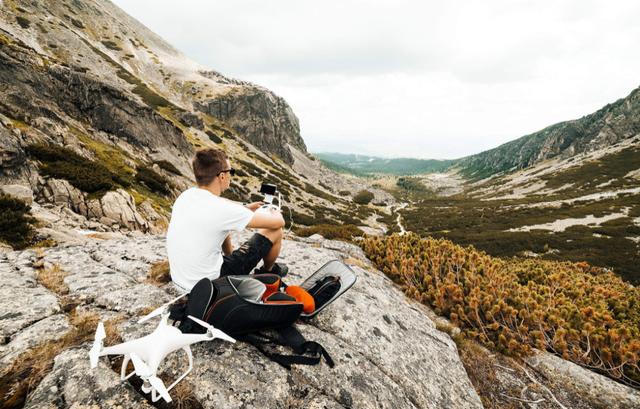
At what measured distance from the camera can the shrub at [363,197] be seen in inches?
3113

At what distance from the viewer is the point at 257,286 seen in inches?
145

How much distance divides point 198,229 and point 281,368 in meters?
1.97

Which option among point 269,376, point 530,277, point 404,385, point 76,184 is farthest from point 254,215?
point 76,184

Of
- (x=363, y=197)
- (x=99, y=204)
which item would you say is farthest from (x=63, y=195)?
(x=363, y=197)

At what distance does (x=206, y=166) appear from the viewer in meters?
3.85

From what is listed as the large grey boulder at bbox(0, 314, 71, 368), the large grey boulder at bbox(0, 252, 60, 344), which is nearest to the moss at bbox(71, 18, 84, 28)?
the large grey boulder at bbox(0, 252, 60, 344)

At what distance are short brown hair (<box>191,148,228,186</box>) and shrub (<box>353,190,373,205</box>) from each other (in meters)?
74.9

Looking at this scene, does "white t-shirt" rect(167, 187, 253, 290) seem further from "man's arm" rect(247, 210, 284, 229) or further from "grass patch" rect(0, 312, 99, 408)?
"grass patch" rect(0, 312, 99, 408)

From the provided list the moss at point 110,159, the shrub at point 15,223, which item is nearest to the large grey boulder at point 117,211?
the shrub at point 15,223

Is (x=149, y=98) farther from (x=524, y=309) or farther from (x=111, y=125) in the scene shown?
(x=524, y=309)

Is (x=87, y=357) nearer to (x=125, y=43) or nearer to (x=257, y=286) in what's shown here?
(x=257, y=286)

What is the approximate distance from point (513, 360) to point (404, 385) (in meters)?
3.20

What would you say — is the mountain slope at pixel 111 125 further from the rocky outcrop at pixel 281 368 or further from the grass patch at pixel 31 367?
the grass patch at pixel 31 367

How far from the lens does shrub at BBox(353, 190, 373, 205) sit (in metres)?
79.1
